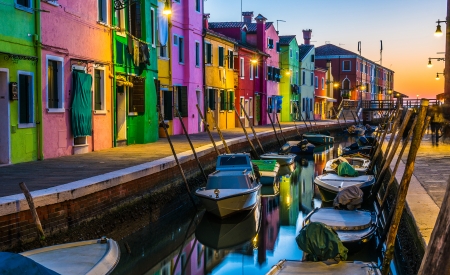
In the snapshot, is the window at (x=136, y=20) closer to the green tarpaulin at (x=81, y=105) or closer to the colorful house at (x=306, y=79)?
the green tarpaulin at (x=81, y=105)

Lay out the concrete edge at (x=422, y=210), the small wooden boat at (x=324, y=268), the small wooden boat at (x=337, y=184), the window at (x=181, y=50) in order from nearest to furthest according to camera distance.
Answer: the small wooden boat at (x=324, y=268), the concrete edge at (x=422, y=210), the small wooden boat at (x=337, y=184), the window at (x=181, y=50)

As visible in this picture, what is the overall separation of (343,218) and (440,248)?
9089 mm

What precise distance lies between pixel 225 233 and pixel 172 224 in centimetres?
140

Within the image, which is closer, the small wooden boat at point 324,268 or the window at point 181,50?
the small wooden boat at point 324,268

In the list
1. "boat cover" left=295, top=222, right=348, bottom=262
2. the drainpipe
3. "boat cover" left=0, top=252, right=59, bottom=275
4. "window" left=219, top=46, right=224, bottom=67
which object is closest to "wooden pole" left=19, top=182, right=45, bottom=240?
"boat cover" left=0, top=252, right=59, bottom=275

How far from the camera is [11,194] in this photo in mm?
10117

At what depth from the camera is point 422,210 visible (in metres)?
10.8

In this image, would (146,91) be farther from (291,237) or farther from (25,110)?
(291,237)

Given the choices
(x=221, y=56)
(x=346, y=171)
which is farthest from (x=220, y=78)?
(x=346, y=171)

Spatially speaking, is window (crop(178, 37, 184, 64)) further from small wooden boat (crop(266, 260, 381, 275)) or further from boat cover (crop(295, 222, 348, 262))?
small wooden boat (crop(266, 260, 381, 275))

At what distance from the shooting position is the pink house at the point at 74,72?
1598 cm

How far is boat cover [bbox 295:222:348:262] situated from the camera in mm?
9188

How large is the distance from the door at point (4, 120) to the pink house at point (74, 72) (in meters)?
1.60

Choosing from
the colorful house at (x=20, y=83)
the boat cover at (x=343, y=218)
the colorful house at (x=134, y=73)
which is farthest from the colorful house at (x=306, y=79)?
the boat cover at (x=343, y=218)
